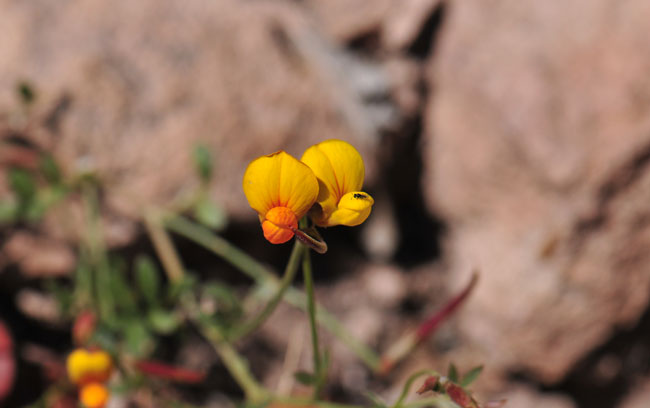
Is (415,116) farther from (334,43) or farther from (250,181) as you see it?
(250,181)

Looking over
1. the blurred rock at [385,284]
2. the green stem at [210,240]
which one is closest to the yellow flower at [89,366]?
the green stem at [210,240]

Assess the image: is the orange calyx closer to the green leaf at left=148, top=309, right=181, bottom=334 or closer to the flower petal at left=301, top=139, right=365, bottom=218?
the flower petal at left=301, top=139, right=365, bottom=218

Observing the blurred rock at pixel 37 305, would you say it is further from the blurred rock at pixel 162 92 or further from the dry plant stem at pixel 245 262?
the dry plant stem at pixel 245 262

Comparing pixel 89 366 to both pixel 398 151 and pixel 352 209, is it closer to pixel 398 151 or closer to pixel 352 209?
pixel 352 209

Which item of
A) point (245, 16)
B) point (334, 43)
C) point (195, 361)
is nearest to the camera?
point (195, 361)

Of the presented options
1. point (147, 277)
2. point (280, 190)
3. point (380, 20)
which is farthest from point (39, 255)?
point (380, 20)

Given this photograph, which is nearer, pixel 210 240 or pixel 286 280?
pixel 286 280

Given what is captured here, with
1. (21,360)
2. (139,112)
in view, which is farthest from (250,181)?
(21,360)
